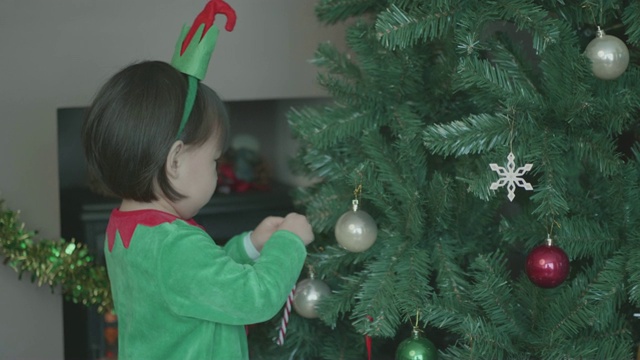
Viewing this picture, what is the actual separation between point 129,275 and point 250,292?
0.19m

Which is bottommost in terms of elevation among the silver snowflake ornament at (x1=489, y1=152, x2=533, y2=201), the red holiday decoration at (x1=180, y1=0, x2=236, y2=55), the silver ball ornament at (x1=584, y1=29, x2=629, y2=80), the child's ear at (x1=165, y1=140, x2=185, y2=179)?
the silver snowflake ornament at (x1=489, y1=152, x2=533, y2=201)

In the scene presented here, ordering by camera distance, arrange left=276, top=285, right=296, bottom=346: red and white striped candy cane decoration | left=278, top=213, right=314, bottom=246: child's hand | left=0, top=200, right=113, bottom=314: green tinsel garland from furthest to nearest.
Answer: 1. left=0, top=200, right=113, bottom=314: green tinsel garland
2. left=276, top=285, right=296, bottom=346: red and white striped candy cane decoration
3. left=278, top=213, right=314, bottom=246: child's hand

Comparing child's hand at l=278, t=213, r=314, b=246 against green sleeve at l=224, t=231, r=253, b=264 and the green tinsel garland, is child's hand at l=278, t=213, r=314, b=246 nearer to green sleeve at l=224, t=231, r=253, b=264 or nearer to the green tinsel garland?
green sleeve at l=224, t=231, r=253, b=264

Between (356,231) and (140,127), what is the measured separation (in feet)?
1.31

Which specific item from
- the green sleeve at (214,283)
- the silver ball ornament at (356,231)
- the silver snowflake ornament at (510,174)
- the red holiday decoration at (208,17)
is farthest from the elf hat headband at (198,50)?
the silver snowflake ornament at (510,174)

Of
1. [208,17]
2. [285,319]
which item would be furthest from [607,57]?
A: [285,319]

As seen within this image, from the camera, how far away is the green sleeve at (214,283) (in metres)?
1.14

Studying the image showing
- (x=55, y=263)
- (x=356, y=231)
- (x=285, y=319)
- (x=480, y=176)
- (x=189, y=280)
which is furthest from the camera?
(x=55, y=263)

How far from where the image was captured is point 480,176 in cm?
125

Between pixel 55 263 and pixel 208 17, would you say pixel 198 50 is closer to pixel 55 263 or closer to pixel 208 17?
pixel 208 17

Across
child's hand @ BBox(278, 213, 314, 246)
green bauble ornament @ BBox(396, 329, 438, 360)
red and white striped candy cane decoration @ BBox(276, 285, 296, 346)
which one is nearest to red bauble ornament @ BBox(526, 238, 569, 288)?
green bauble ornament @ BBox(396, 329, 438, 360)

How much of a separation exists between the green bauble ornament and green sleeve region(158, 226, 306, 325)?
0.85ft

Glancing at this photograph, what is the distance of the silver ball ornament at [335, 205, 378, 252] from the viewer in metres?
1.35

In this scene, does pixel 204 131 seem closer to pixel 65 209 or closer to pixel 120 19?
pixel 120 19
